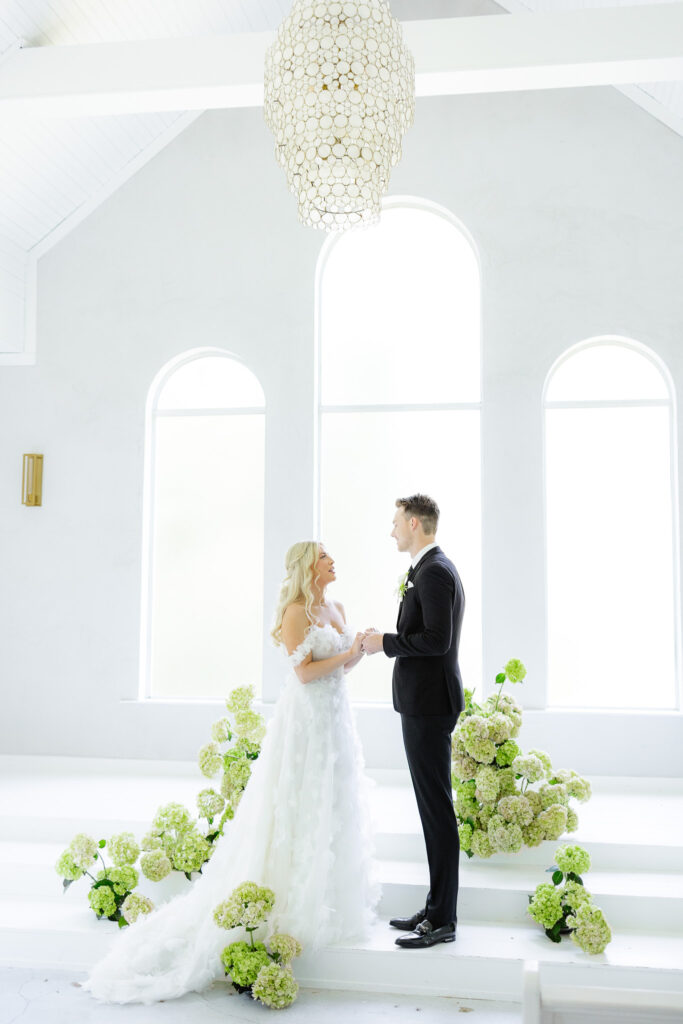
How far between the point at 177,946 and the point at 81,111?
4.33 m

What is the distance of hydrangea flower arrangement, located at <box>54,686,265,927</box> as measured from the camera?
3932mm

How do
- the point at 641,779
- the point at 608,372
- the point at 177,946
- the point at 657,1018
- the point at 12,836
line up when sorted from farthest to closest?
the point at 608,372 → the point at 641,779 → the point at 12,836 → the point at 177,946 → the point at 657,1018

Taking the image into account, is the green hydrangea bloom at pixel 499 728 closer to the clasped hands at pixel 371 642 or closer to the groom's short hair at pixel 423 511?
the clasped hands at pixel 371 642

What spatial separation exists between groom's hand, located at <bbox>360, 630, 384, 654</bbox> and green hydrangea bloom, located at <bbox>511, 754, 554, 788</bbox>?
107cm

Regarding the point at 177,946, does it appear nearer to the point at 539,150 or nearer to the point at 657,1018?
the point at 657,1018

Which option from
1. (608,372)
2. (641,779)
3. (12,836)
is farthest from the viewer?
(608,372)

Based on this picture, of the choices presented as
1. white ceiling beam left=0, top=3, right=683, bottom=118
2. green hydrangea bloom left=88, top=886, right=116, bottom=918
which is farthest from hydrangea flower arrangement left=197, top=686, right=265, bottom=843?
white ceiling beam left=0, top=3, right=683, bottom=118

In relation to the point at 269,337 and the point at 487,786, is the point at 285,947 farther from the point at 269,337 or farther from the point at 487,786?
the point at 269,337

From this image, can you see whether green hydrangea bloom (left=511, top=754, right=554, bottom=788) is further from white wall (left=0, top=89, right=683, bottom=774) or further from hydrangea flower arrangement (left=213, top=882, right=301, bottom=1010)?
white wall (left=0, top=89, right=683, bottom=774)

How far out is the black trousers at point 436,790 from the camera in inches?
141

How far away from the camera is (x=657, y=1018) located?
1514mm

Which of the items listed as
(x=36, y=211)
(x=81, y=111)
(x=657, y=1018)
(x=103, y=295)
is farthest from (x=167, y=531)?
(x=657, y=1018)

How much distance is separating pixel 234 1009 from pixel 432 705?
131 centimetres

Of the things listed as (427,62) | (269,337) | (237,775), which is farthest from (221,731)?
(427,62)
